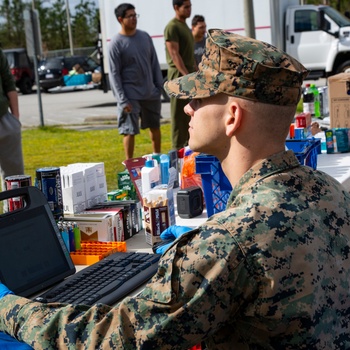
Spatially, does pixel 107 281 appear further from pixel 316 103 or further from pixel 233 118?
pixel 316 103

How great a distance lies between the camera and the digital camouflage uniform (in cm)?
155

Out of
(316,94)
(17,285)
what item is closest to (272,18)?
(316,94)

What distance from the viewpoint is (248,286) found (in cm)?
156

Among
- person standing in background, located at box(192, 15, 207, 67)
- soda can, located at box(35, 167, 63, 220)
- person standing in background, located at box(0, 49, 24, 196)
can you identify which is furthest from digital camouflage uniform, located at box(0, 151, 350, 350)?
person standing in background, located at box(192, 15, 207, 67)

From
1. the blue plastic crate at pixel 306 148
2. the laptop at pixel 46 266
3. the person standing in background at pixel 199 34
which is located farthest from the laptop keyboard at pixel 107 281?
the person standing in background at pixel 199 34

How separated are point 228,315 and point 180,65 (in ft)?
21.5

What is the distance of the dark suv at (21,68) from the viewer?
2672 centimetres

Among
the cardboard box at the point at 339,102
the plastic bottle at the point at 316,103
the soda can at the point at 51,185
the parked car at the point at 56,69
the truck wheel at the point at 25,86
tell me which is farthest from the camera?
the truck wheel at the point at 25,86

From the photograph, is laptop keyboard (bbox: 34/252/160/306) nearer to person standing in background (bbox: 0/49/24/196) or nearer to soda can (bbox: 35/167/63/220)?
soda can (bbox: 35/167/63/220)

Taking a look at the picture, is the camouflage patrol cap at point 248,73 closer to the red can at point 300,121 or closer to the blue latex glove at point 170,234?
the blue latex glove at point 170,234

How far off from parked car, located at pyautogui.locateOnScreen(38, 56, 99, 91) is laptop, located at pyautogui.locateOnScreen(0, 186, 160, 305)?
24.8 meters

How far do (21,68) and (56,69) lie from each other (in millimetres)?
1248

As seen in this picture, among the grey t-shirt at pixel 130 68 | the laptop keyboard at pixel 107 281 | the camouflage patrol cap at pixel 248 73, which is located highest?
the camouflage patrol cap at pixel 248 73

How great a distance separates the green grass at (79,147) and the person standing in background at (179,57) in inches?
33.7
